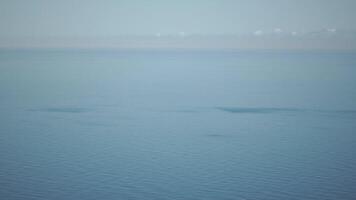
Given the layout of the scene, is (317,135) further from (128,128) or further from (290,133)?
(128,128)

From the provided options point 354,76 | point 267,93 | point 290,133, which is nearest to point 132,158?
point 290,133

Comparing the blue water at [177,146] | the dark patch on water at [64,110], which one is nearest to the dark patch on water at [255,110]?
the blue water at [177,146]

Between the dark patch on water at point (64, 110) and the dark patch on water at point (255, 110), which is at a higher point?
the dark patch on water at point (64, 110)

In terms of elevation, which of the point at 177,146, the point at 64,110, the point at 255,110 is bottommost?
the point at 177,146

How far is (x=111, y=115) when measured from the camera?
129ft

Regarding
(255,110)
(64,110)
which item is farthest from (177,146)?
(64,110)

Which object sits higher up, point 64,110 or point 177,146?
point 64,110

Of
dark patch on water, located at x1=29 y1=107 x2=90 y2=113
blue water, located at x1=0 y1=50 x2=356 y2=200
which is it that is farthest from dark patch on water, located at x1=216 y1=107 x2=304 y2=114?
dark patch on water, located at x1=29 y1=107 x2=90 y2=113

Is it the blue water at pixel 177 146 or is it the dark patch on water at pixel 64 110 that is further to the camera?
the dark patch on water at pixel 64 110

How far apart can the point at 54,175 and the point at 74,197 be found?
130 inches

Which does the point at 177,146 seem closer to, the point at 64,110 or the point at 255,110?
the point at 255,110

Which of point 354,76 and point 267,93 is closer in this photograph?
point 267,93

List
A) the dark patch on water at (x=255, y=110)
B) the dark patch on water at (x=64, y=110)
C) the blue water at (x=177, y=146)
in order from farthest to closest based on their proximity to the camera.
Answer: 1. the dark patch on water at (x=255, y=110)
2. the dark patch on water at (x=64, y=110)
3. the blue water at (x=177, y=146)

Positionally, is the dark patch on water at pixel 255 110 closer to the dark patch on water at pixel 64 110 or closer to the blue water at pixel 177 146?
the blue water at pixel 177 146
